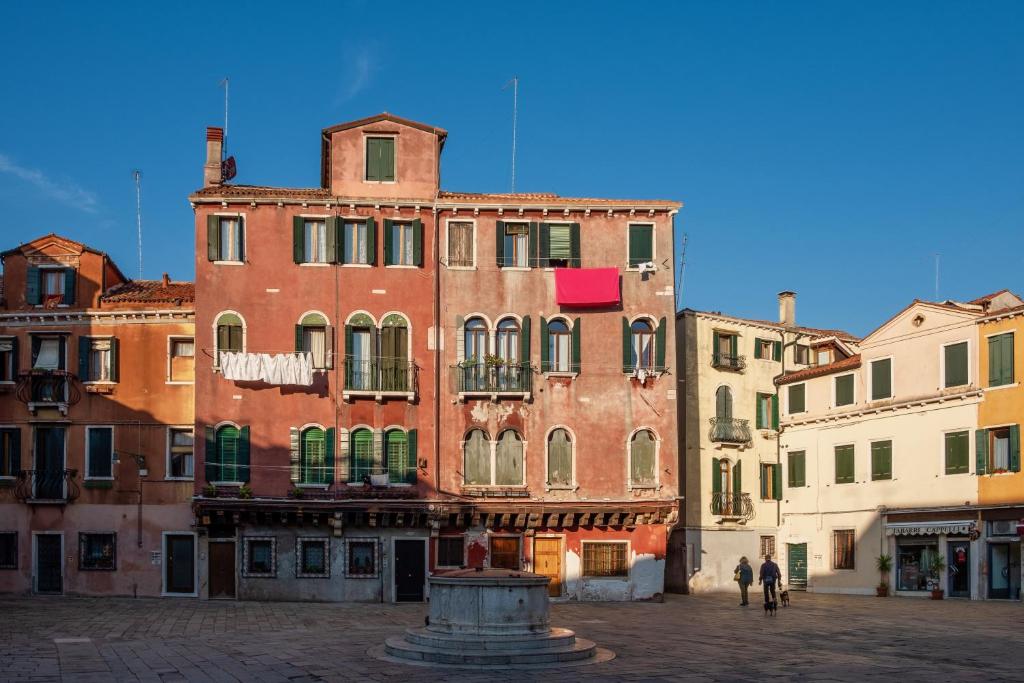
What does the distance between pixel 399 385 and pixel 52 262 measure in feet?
44.6

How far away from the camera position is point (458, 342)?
139ft

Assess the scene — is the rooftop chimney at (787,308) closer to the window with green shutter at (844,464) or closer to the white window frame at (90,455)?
the window with green shutter at (844,464)

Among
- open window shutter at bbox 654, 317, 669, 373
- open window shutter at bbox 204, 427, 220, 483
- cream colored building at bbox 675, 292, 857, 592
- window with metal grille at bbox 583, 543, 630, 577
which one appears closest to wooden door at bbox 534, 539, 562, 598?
window with metal grille at bbox 583, 543, 630, 577

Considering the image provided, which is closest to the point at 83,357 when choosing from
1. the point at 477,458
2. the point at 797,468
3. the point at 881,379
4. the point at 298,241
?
the point at 298,241

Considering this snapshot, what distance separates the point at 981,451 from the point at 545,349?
51.9ft

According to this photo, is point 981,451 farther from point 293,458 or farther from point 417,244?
point 293,458

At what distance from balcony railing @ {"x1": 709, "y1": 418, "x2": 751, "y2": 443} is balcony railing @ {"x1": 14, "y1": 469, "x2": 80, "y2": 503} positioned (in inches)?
957

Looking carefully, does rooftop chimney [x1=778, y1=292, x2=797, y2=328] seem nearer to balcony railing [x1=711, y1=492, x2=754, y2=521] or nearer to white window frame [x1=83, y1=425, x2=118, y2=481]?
balcony railing [x1=711, y1=492, x2=754, y2=521]

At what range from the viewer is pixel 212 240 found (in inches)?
1639

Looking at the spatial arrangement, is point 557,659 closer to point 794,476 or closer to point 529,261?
point 529,261

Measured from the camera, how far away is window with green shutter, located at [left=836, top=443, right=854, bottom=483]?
4869 cm

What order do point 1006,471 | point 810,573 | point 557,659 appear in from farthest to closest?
point 810,573 < point 1006,471 < point 557,659

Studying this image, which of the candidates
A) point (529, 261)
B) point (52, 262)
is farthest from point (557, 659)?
point (52, 262)

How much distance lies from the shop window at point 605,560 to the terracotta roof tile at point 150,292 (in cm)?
1682
